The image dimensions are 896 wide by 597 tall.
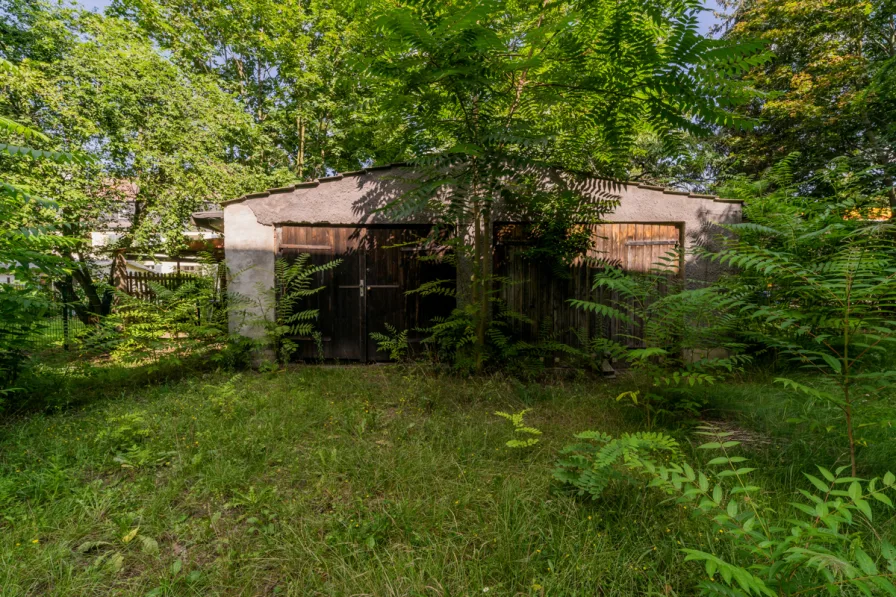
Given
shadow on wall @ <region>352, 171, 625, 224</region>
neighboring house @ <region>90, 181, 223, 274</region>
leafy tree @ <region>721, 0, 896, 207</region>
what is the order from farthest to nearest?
leafy tree @ <region>721, 0, 896, 207</region>
neighboring house @ <region>90, 181, 223, 274</region>
shadow on wall @ <region>352, 171, 625, 224</region>

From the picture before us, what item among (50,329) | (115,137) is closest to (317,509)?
(50,329)

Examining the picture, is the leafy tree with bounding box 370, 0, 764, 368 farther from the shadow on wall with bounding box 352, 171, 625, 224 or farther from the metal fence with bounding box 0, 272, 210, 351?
the metal fence with bounding box 0, 272, 210, 351

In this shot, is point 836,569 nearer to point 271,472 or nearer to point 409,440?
point 409,440

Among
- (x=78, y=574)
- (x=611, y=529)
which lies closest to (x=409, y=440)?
(x=611, y=529)

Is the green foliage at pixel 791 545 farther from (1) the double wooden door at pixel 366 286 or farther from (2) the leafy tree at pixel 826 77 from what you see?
(2) the leafy tree at pixel 826 77

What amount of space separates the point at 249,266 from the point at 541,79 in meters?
4.27

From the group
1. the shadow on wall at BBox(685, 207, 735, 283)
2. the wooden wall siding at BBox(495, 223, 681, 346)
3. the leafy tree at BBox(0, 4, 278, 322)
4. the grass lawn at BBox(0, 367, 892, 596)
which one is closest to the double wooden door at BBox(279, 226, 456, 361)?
the wooden wall siding at BBox(495, 223, 681, 346)

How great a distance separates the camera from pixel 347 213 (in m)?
4.95

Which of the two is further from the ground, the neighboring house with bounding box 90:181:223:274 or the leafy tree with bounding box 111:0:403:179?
the leafy tree with bounding box 111:0:403:179

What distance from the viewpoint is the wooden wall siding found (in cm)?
499

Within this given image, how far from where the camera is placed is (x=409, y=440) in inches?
107

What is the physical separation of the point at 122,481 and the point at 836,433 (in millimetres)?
5109

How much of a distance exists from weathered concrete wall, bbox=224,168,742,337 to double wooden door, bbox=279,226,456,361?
23cm

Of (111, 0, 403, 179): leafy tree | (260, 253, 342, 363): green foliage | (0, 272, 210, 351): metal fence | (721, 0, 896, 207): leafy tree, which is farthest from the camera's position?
(111, 0, 403, 179): leafy tree
